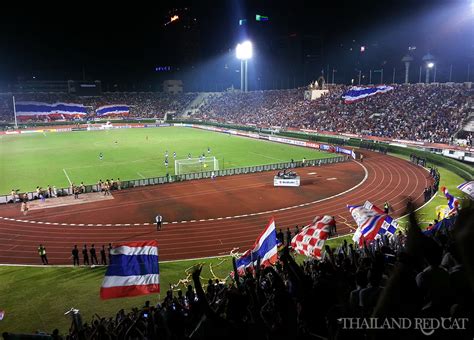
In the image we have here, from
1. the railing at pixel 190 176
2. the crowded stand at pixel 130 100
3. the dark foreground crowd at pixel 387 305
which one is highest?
the crowded stand at pixel 130 100

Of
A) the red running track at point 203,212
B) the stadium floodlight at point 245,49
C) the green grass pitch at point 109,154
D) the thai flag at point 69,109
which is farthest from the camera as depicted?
Result: the thai flag at point 69,109

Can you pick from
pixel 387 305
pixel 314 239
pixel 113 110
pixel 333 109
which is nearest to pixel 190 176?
pixel 314 239

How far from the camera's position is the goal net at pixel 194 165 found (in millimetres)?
39125

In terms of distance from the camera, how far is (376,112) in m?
59.7

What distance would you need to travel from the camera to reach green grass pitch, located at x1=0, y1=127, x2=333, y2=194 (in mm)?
37625

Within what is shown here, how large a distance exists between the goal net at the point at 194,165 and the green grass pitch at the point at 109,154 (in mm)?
867

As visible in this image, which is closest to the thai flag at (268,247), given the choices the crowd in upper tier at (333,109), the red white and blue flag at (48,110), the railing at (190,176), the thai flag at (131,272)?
the thai flag at (131,272)

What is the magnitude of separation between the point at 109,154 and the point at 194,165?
1444cm

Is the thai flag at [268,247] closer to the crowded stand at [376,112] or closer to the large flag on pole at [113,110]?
the crowded stand at [376,112]

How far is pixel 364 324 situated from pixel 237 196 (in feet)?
88.8

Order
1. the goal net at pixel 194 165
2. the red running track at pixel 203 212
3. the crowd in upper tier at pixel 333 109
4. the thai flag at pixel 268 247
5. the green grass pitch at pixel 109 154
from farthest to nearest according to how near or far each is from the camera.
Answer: the crowd in upper tier at pixel 333 109 < the goal net at pixel 194 165 < the green grass pitch at pixel 109 154 < the red running track at pixel 203 212 < the thai flag at pixel 268 247

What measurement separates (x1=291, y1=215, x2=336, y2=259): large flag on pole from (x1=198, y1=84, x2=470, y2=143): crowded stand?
36597mm

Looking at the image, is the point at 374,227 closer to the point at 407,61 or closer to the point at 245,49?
the point at 407,61

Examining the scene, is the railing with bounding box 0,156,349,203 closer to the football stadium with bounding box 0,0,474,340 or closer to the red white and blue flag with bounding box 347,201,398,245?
the football stadium with bounding box 0,0,474,340
